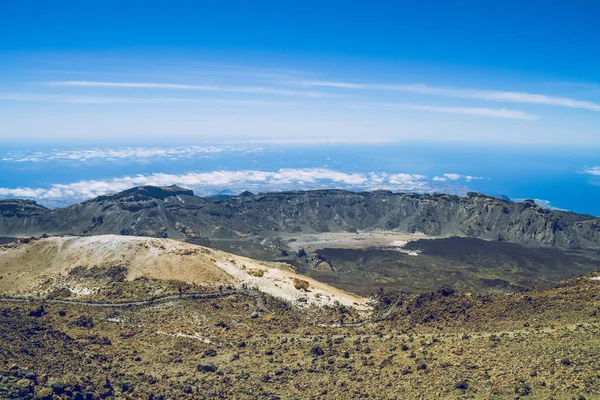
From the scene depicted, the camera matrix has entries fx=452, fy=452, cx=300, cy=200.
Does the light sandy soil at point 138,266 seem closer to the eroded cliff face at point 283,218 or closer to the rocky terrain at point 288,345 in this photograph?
the rocky terrain at point 288,345

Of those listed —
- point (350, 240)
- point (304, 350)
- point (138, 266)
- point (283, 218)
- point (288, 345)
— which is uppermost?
point (138, 266)

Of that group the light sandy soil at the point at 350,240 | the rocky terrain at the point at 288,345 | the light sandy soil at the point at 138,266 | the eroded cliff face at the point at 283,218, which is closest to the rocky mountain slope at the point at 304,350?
the rocky terrain at the point at 288,345

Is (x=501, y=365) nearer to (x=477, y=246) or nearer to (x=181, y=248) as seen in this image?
(x=181, y=248)

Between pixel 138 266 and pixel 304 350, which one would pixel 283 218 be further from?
pixel 304 350

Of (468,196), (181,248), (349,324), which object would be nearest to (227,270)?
(181,248)

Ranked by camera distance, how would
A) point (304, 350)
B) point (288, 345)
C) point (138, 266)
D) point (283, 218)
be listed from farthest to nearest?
point (283, 218) < point (138, 266) < point (288, 345) < point (304, 350)

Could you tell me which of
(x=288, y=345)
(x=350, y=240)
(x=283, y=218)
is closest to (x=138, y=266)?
(x=288, y=345)
